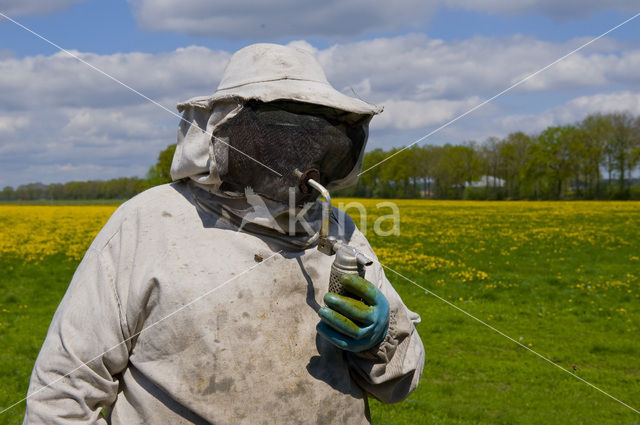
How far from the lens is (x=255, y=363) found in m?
1.90

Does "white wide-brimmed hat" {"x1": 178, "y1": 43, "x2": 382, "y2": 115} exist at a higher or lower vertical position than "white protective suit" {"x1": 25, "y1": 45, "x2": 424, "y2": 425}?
higher

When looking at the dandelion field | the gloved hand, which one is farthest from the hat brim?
the dandelion field

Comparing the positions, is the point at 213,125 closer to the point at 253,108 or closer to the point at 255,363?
the point at 253,108

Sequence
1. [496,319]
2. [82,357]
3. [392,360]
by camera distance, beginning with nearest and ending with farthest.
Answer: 1. [82,357]
2. [392,360]
3. [496,319]

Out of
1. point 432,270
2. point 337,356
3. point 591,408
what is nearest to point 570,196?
point 432,270

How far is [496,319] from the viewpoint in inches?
377

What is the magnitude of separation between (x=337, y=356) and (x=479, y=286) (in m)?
10.2

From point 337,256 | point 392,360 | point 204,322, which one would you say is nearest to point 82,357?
point 204,322

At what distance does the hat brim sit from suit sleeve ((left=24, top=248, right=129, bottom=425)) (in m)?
0.70

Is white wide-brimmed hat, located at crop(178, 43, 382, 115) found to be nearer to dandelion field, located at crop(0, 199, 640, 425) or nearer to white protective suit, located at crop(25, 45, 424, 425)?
white protective suit, located at crop(25, 45, 424, 425)

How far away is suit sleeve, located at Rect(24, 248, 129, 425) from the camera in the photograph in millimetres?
1783

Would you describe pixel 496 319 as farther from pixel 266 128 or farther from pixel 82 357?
pixel 82 357

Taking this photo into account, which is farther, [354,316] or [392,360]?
[392,360]

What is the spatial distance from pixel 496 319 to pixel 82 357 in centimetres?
871
